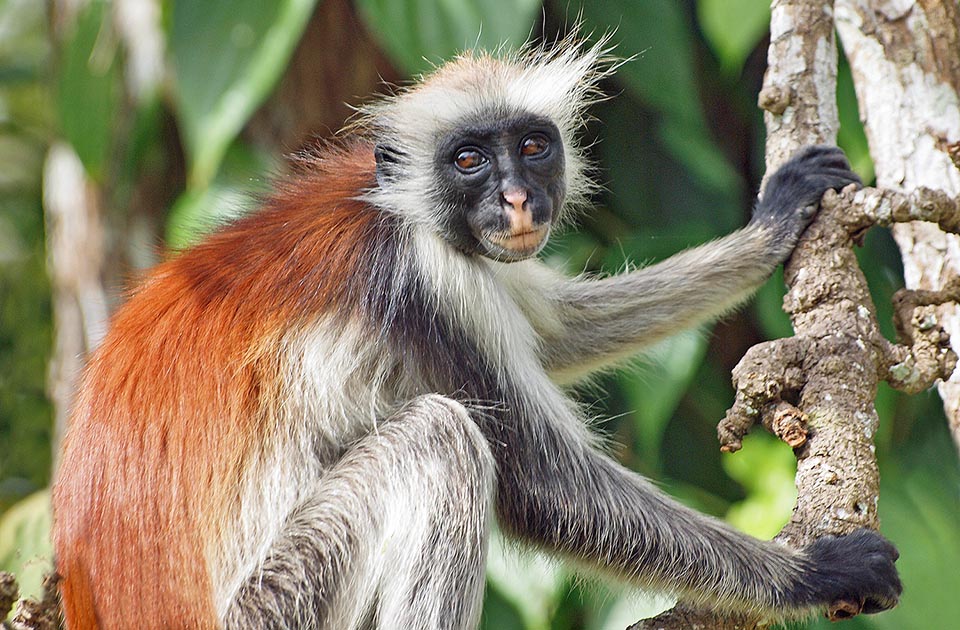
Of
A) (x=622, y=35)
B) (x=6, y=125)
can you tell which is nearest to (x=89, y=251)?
(x=6, y=125)

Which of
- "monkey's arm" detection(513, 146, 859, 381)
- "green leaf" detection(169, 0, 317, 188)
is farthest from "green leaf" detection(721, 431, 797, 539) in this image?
"green leaf" detection(169, 0, 317, 188)

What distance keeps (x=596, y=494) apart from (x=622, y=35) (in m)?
4.10

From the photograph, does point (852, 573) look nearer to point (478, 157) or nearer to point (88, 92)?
point (478, 157)

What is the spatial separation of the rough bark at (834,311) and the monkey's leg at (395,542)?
71cm

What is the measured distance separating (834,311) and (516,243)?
1211 mm

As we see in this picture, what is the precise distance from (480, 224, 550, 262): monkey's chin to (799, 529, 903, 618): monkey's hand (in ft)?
4.86

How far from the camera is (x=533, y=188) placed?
4340 millimetres

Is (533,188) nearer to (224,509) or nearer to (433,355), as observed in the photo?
(433,355)

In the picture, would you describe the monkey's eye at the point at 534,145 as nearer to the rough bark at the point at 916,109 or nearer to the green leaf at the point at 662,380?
the rough bark at the point at 916,109

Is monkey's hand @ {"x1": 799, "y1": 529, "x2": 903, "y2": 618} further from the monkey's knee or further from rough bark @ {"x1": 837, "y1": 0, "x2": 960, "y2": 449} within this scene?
the monkey's knee

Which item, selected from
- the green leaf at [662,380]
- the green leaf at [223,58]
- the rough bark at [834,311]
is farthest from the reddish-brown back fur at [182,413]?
the green leaf at [662,380]

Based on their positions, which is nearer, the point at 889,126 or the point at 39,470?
the point at 889,126

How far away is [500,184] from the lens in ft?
14.4

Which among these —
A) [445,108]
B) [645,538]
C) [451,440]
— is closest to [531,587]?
[645,538]
